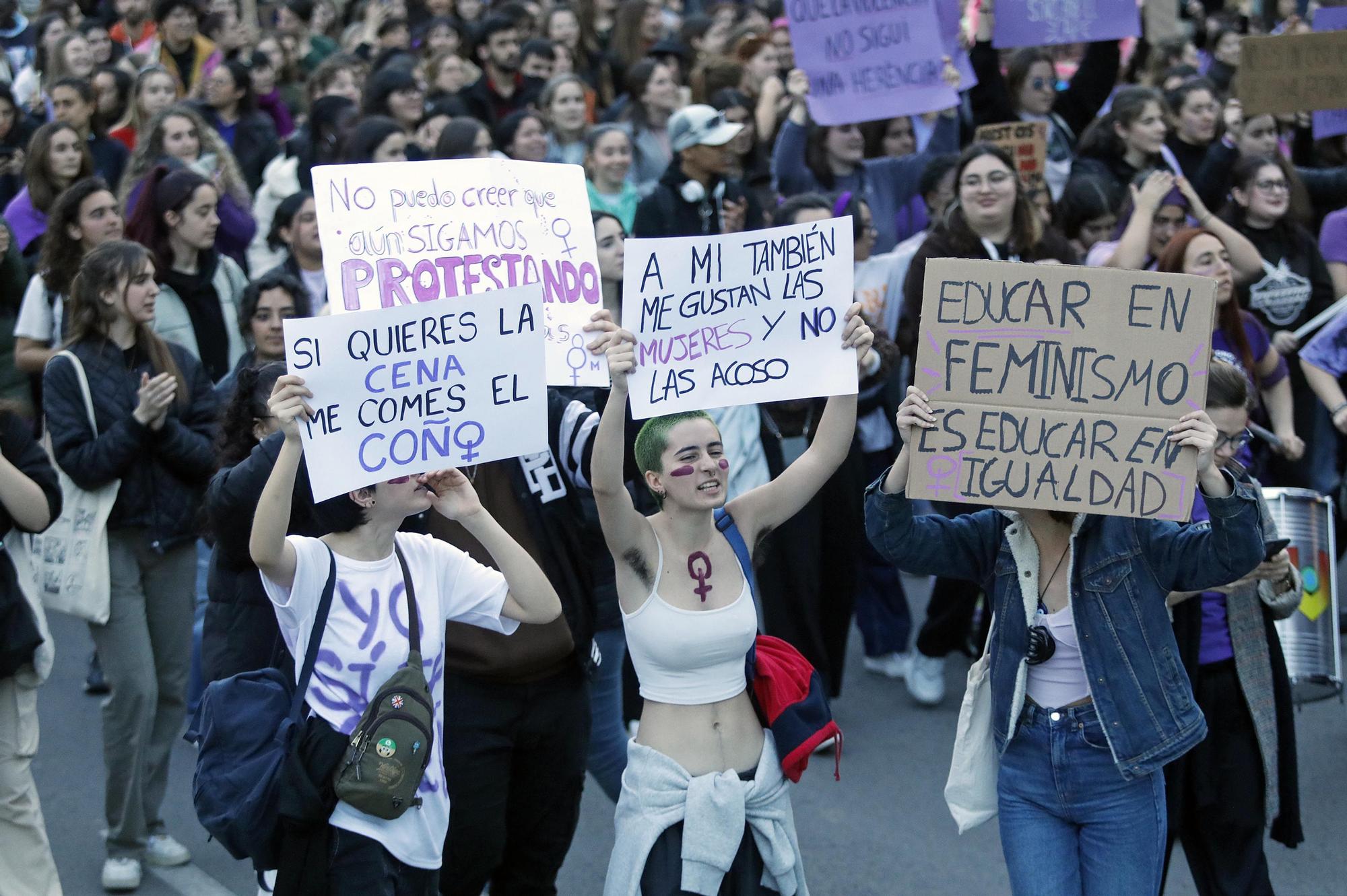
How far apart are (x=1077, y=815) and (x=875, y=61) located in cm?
532

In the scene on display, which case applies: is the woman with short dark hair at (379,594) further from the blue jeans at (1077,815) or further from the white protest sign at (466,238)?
the blue jeans at (1077,815)

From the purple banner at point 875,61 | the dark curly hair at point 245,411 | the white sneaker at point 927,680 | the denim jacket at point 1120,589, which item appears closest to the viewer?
the denim jacket at point 1120,589

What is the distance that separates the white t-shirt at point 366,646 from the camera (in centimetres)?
375

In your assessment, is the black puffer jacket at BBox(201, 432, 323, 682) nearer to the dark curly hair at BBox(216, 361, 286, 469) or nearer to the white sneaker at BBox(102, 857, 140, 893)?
the dark curly hair at BBox(216, 361, 286, 469)

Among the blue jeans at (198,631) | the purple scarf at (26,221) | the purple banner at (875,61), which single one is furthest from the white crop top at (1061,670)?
the purple scarf at (26,221)

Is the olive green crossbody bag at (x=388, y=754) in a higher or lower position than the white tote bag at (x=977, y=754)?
higher

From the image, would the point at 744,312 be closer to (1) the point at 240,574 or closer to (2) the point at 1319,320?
(1) the point at 240,574

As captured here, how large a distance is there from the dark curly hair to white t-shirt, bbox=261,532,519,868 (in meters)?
0.76

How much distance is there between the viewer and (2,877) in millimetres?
4797

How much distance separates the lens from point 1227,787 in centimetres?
455

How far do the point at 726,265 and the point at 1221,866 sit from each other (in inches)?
86.8

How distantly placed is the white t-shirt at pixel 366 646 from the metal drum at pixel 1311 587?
9.32 feet

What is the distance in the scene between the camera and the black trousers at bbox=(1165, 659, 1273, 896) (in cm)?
455

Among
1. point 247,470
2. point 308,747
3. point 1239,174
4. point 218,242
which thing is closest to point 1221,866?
point 308,747
